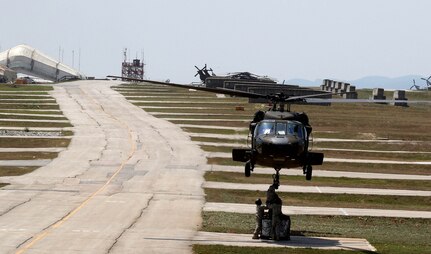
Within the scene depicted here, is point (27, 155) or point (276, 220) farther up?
point (276, 220)

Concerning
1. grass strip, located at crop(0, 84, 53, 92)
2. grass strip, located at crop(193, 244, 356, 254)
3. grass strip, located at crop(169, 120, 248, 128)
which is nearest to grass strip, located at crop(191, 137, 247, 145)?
grass strip, located at crop(169, 120, 248, 128)

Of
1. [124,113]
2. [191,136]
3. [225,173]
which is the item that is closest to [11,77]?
[124,113]

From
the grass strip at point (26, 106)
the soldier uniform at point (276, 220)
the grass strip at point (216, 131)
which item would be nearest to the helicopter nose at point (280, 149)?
the soldier uniform at point (276, 220)

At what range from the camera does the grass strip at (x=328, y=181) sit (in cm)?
5791

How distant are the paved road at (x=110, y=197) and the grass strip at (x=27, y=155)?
3.32 ft

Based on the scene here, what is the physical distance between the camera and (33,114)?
344 feet

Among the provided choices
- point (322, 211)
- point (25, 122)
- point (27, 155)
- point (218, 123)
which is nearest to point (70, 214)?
point (322, 211)

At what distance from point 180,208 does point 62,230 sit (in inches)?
371

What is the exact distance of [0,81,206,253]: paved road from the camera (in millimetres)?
35438

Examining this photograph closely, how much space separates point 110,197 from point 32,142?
2957cm

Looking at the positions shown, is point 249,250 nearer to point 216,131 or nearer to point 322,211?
point 322,211

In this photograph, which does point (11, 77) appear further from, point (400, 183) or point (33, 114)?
point (400, 183)

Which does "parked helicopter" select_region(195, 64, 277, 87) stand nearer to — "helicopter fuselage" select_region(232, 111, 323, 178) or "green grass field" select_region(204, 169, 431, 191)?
"green grass field" select_region(204, 169, 431, 191)

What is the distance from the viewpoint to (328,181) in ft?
194
